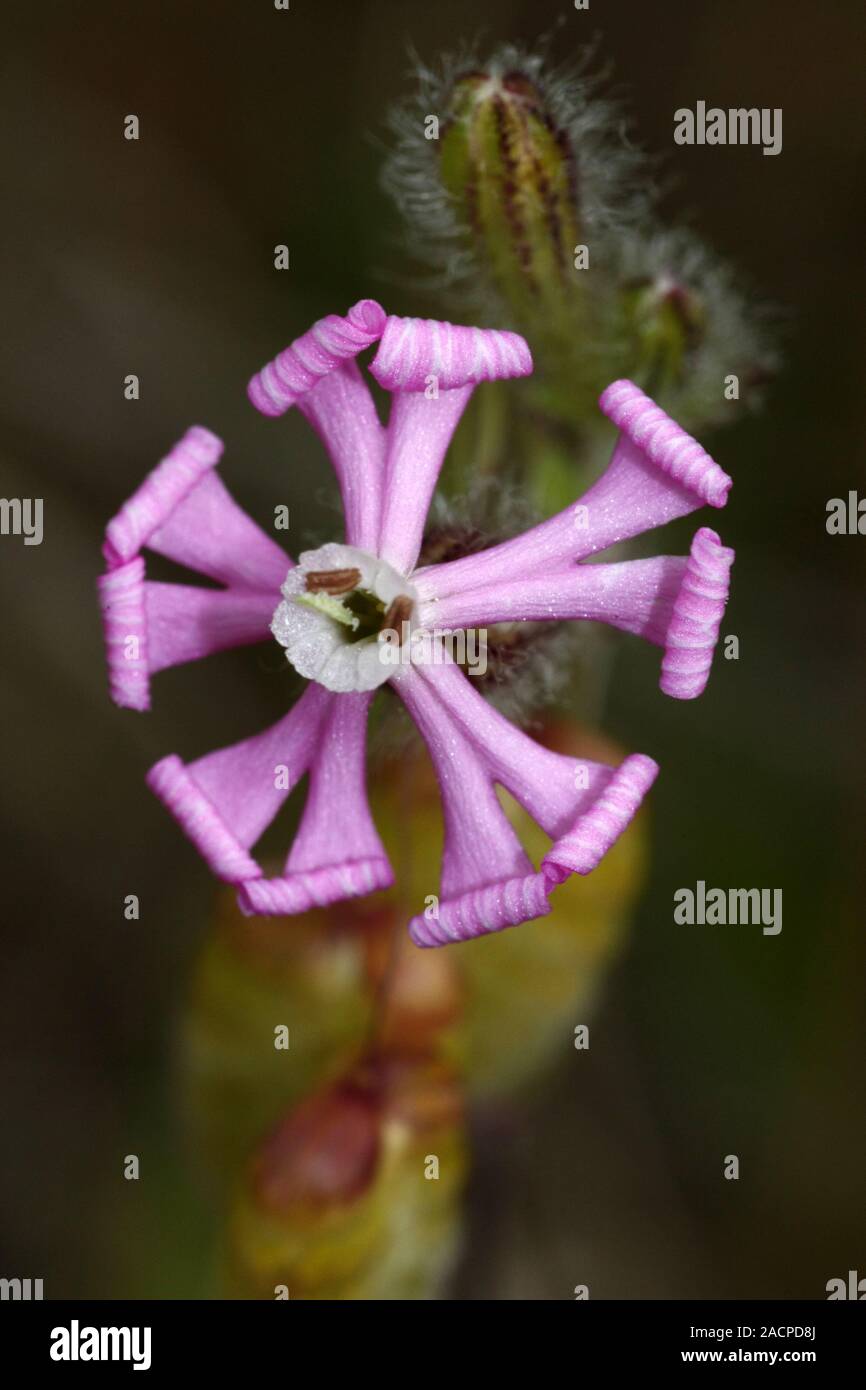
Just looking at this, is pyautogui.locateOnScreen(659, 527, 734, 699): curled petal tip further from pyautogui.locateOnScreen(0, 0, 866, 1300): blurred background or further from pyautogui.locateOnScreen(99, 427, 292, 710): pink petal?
pyautogui.locateOnScreen(0, 0, 866, 1300): blurred background

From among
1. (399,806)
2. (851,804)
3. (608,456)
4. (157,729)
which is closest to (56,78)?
(157,729)

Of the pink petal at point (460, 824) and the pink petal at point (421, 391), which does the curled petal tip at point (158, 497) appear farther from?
the pink petal at point (460, 824)

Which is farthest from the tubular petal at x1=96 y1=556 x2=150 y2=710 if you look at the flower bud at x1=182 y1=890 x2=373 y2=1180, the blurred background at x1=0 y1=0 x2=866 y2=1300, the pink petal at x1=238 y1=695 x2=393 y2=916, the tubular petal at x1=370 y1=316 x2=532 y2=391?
the blurred background at x1=0 y1=0 x2=866 y2=1300

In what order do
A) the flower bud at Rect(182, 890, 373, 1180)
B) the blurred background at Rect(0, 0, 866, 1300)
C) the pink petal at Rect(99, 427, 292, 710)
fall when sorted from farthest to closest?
the blurred background at Rect(0, 0, 866, 1300)
the flower bud at Rect(182, 890, 373, 1180)
the pink petal at Rect(99, 427, 292, 710)

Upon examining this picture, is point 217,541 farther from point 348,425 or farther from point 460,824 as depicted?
point 460,824

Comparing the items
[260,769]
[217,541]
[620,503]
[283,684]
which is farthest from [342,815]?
[283,684]
